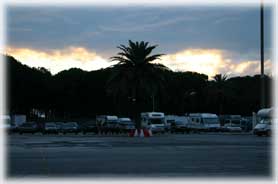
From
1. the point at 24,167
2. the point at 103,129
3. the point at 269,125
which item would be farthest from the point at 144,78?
the point at 24,167

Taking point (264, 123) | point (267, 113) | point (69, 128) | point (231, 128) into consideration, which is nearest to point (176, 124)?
point (231, 128)

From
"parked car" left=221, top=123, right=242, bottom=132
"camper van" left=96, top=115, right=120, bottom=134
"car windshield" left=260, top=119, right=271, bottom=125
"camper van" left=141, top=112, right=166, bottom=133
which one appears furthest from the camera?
"parked car" left=221, top=123, right=242, bottom=132

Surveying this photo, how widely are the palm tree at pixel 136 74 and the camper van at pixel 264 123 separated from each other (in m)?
15.5

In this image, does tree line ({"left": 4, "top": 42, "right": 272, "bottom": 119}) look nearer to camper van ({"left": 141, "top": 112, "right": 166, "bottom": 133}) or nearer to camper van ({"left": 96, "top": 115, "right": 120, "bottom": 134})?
camper van ({"left": 96, "top": 115, "right": 120, "bottom": 134})

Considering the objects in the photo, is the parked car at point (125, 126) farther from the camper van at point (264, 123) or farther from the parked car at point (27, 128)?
the camper van at point (264, 123)

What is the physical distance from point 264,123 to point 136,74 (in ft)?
60.1

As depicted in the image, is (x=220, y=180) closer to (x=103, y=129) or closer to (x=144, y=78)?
(x=144, y=78)

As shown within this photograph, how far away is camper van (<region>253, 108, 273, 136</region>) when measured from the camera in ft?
171

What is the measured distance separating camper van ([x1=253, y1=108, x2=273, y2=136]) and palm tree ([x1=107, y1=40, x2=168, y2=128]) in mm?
15511

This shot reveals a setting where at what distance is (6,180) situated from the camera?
1454cm

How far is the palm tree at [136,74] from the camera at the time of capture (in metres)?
69.2

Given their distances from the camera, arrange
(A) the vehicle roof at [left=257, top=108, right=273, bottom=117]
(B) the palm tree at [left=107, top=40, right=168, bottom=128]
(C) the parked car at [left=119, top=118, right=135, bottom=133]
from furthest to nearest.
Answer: (C) the parked car at [left=119, top=118, right=135, bottom=133] < (B) the palm tree at [left=107, top=40, right=168, bottom=128] < (A) the vehicle roof at [left=257, top=108, right=273, bottom=117]

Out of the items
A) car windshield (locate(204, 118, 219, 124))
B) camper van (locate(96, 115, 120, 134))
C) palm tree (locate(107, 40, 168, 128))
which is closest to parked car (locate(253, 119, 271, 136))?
palm tree (locate(107, 40, 168, 128))

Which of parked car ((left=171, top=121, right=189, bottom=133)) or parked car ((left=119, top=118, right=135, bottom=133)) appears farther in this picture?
parked car ((left=171, top=121, right=189, bottom=133))
